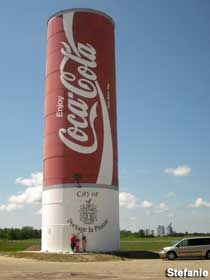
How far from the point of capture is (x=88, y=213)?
3825 centimetres

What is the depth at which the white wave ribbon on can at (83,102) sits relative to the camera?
39.9 metres

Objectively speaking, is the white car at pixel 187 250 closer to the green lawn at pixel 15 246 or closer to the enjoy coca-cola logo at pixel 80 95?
the enjoy coca-cola logo at pixel 80 95

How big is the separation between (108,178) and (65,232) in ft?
19.4

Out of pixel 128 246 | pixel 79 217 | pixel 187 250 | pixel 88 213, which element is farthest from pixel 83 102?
pixel 128 246

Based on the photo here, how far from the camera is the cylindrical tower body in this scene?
38500 millimetres

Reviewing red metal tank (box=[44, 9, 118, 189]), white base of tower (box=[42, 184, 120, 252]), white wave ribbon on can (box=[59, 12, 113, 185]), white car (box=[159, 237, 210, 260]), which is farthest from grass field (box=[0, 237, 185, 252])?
white wave ribbon on can (box=[59, 12, 113, 185])

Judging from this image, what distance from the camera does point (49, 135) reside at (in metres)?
41.3

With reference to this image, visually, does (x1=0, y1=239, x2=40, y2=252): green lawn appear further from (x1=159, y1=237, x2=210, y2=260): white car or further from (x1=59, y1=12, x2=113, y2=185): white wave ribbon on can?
(x1=159, y1=237, x2=210, y2=260): white car

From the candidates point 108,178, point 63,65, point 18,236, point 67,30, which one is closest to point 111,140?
point 108,178

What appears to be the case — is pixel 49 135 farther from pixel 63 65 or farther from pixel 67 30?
pixel 67 30
